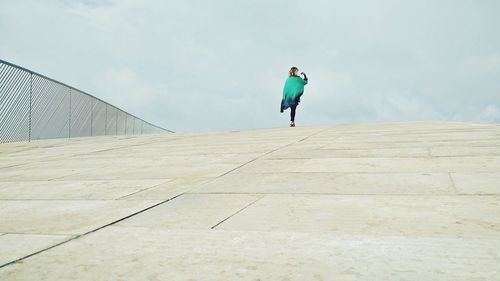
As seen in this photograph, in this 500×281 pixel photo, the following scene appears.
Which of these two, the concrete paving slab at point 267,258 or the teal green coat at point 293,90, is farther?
the teal green coat at point 293,90

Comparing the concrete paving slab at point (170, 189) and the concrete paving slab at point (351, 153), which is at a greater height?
the concrete paving slab at point (351, 153)

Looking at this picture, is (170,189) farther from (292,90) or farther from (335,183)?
(292,90)

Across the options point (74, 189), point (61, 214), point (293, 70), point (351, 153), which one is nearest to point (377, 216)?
point (61, 214)

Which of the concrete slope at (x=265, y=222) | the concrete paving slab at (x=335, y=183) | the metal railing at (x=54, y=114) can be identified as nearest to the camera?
the concrete slope at (x=265, y=222)

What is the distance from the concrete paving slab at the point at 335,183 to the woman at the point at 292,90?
11.9 m

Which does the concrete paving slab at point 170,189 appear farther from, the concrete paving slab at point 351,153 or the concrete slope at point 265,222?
the concrete paving slab at point 351,153

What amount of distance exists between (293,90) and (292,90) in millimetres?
39

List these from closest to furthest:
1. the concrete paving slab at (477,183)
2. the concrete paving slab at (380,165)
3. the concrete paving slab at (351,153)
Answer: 1. the concrete paving slab at (477,183)
2. the concrete paving slab at (380,165)
3. the concrete paving slab at (351,153)

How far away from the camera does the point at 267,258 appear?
6.98ft

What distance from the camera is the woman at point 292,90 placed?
1645 centimetres

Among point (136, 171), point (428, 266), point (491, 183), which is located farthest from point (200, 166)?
point (428, 266)

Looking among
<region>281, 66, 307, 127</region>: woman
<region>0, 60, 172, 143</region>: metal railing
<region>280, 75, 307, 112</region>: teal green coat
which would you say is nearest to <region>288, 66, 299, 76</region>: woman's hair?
<region>281, 66, 307, 127</region>: woman

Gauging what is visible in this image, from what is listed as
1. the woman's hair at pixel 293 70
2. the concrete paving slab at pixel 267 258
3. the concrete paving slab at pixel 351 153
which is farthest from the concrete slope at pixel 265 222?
the woman's hair at pixel 293 70

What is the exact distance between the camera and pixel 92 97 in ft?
75.7
